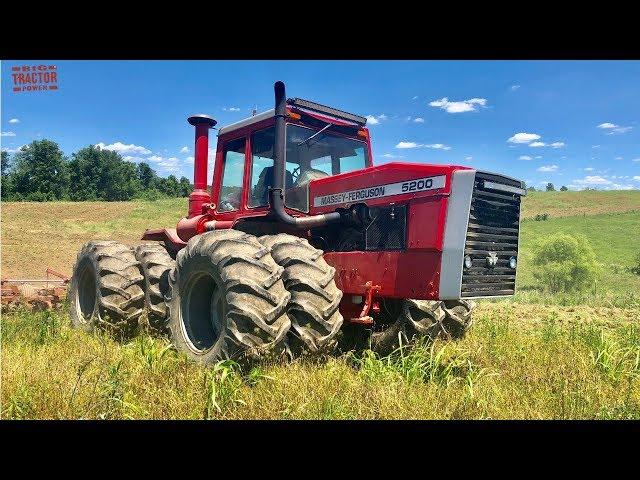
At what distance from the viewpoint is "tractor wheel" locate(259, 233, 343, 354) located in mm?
4613

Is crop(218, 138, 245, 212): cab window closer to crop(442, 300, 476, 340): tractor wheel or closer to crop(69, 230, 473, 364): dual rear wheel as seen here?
crop(69, 230, 473, 364): dual rear wheel

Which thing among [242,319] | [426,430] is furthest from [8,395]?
[426,430]

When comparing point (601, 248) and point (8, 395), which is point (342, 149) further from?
point (601, 248)

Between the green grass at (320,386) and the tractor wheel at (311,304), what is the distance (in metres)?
0.20

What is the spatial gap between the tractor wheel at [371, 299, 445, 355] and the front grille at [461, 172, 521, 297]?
3.07ft

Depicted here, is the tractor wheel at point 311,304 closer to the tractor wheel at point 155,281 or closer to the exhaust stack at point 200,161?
the tractor wheel at point 155,281

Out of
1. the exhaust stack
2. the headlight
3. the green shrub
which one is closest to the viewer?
the headlight

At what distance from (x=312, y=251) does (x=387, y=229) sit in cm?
85

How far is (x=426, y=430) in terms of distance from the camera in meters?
2.38

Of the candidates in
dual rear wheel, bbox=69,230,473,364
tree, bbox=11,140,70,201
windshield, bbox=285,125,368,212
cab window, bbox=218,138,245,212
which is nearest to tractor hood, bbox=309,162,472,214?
windshield, bbox=285,125,368,212

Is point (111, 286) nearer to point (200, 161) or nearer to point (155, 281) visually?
point (155, 281)

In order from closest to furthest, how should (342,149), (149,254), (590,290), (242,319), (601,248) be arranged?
(242,319) → (342,149) → (149,254) → (590,290) → (601,248)

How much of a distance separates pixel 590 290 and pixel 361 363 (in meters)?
21.3

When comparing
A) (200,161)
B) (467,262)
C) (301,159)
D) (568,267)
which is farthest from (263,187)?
(568,267)
